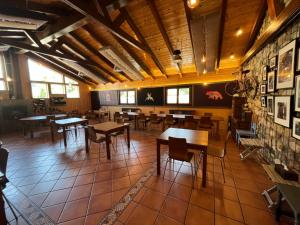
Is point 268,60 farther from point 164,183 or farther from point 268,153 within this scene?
point 164,183

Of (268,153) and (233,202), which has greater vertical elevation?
(268,153)

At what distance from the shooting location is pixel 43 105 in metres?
8.14

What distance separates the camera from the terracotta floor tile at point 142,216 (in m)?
1.65

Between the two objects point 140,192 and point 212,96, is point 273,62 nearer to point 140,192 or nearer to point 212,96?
point 140,192

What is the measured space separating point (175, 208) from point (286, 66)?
2.79 meters

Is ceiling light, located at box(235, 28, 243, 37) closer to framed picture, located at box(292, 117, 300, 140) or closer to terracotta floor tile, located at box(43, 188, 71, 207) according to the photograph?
framed picture, located at box(292, 117, 300, 140)

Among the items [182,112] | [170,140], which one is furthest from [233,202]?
[182,112]

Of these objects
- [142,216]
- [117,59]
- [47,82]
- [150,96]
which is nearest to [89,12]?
[117,59]

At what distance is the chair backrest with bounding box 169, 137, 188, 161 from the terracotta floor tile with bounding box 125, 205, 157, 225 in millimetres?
916

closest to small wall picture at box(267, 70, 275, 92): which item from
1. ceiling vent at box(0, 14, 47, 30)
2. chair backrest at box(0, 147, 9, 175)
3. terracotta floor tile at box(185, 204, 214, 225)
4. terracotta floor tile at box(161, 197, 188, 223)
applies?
terracotta floor tile at box(185, 204, 214, 225)

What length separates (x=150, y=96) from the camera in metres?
8.27

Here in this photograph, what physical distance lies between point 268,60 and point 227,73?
3.13 meters

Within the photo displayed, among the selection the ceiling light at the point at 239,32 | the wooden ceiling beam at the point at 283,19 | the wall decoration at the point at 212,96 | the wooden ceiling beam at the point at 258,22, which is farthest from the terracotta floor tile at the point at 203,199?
the wall decoration at the point at 212,96

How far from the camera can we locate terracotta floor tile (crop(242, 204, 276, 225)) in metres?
1.63
